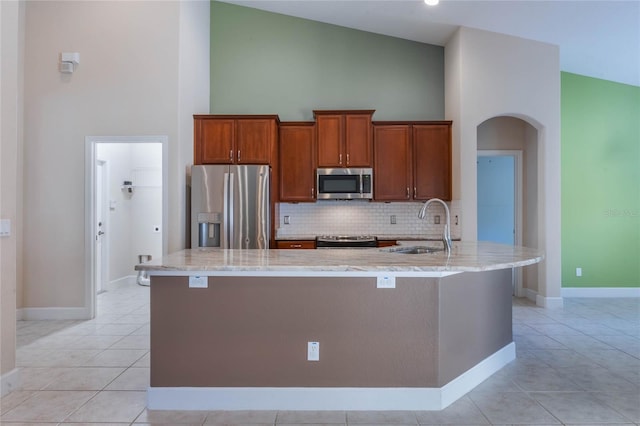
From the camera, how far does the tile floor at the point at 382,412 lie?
7.34 ft

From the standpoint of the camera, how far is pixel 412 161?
5.18 metres

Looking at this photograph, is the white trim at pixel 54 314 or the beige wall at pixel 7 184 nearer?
the beige wall at pixel 7 184

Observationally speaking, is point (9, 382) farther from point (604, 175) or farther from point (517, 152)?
point (604, 175)

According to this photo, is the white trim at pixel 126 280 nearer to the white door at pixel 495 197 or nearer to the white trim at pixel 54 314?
the white trim at pixel 54 314

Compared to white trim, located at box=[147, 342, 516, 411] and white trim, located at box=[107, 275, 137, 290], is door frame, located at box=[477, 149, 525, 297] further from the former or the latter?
white trim, located at box=[107, 275, 137, 290]

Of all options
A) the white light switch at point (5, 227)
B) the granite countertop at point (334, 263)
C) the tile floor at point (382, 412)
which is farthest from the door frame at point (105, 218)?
the granite countertop at point (334, 263)

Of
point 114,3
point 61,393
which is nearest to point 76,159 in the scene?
point 114,3

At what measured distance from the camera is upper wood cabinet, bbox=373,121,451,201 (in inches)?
203

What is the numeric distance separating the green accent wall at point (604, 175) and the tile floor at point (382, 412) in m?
1.57

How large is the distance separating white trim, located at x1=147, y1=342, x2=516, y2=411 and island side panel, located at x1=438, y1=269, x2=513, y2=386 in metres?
0.18

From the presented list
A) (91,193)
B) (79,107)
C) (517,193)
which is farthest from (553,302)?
(79,107)

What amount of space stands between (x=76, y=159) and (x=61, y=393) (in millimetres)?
2793

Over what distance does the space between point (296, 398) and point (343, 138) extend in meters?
3.57

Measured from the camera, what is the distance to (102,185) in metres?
5.85
